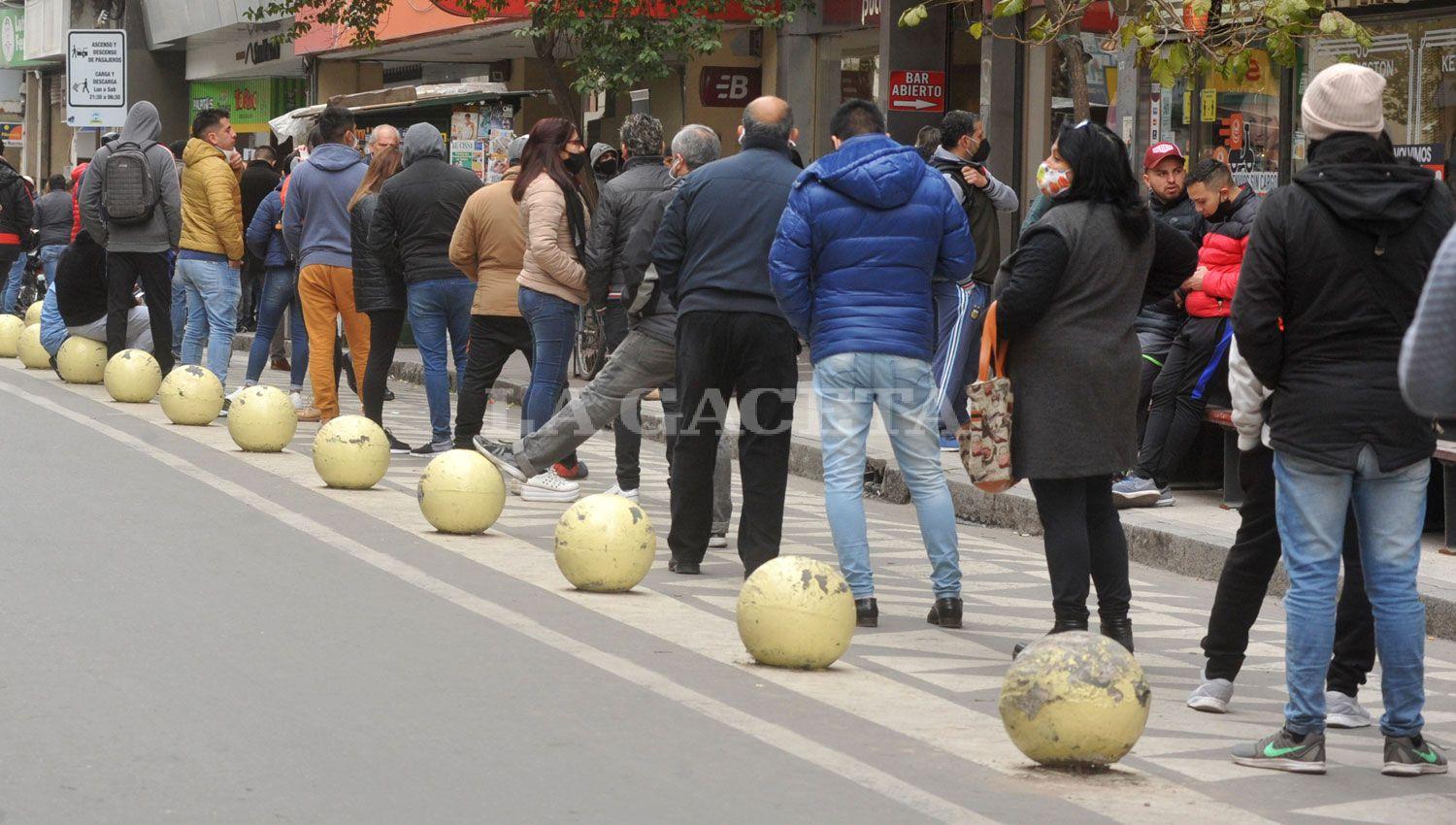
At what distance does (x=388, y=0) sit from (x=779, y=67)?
160 inches

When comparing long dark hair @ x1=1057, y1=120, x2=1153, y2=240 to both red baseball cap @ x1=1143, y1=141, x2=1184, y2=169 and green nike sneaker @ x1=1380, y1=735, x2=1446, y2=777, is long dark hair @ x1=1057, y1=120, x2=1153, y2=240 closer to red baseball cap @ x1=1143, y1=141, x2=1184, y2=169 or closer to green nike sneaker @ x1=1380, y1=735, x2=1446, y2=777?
green nike sneaker @ x1=1380, y1=735, x2=1446, y2=777

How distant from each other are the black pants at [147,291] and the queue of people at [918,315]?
27mm

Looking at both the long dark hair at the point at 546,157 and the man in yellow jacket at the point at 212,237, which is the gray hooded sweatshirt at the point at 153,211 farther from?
the long dark hair at the point at 546,157

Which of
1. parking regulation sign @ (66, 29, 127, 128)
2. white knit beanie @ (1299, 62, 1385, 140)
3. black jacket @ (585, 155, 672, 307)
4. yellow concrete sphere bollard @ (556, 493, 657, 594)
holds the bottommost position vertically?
yellow concrete sphere bollard @ (556, 493, 657, 594)

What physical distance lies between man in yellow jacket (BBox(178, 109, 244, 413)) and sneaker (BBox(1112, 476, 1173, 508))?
6.41 meters

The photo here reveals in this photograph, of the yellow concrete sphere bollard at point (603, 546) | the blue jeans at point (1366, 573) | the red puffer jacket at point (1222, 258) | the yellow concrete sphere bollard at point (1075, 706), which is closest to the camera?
the yellow concrete sphere bollard at point (1075, 706)

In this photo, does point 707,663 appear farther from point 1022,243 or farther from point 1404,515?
point 1404,515

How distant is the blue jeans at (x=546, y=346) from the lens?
10.5 m

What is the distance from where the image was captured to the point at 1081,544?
6.66 meters

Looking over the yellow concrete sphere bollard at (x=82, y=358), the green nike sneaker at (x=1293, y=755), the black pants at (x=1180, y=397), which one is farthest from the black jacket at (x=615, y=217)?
the yellow concrete sphere bollard at (x=82, y=358)

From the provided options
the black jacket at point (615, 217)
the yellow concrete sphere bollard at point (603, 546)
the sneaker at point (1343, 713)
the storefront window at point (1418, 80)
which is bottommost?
the sneaker at point (1343, 713)

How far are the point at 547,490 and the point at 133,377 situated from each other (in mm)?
4952

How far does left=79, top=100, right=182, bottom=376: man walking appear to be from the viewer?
46.1 ft

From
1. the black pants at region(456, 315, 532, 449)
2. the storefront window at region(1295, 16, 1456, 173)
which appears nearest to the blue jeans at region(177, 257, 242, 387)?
the black pants at region(456, 315, 532, 449)
